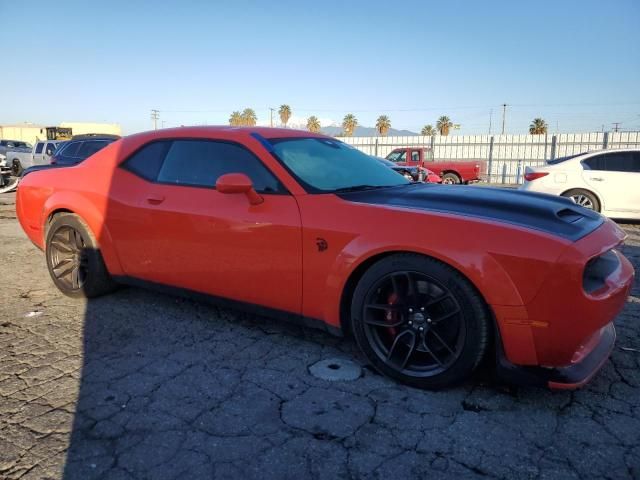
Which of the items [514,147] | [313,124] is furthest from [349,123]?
[514,147]

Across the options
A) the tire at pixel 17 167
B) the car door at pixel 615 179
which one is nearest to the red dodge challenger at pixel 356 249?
the car door at pixel 615 179

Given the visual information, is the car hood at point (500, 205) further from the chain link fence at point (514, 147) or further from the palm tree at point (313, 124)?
the palm tree at point (313, 124)

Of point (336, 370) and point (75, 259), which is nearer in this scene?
point (336, 370)

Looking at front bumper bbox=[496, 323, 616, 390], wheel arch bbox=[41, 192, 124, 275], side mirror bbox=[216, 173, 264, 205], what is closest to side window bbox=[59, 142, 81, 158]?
wheel arch bbox=[41, 192, 124, 275]

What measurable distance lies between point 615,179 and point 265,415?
317 inches

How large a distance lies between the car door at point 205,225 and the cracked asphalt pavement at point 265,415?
16.8 inches

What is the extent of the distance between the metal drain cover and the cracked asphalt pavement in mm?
60

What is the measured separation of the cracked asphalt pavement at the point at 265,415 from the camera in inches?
78.0

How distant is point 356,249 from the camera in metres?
2.64

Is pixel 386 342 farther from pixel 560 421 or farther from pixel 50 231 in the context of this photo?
pixel 50 231

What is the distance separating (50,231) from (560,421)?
4028mm

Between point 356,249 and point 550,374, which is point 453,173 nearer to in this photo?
point 356,249

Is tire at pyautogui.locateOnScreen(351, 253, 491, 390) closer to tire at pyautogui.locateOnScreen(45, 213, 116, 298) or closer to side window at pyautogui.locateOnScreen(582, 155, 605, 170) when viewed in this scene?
tire at pyautogui.locateOnScreen(45, 213, 116, 298)

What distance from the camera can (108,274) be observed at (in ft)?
12.9
